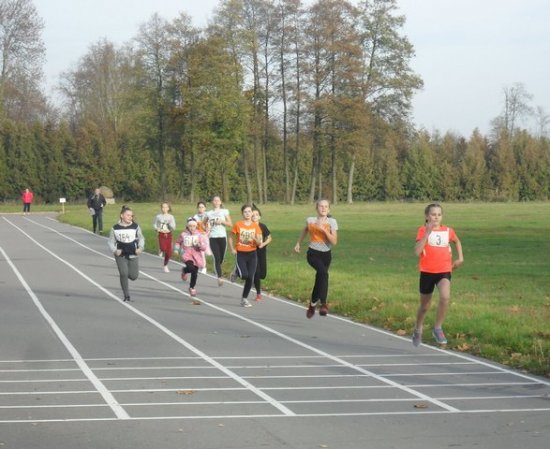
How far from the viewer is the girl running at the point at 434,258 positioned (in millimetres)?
12688

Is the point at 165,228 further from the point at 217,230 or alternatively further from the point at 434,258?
the point at 434,258

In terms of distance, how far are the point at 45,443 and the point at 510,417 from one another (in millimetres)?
3723

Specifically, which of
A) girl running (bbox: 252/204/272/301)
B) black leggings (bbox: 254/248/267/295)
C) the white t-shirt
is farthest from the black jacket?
girl running (bbox: 252/204/272/301)

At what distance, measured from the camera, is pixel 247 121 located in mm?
78188

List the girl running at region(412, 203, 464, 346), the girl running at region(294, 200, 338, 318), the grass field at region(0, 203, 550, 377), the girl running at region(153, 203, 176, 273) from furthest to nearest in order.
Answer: the girl running at region(153, 203, 176, 273)
the girl running at region(294, 200, 338, 318)
the grass field at region(0, 203, 550, 377)
the girl running at region(412, 203, 464, 346)

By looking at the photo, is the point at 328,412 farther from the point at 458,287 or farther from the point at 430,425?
the point at 458,287

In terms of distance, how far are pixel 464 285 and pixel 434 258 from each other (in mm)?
8204

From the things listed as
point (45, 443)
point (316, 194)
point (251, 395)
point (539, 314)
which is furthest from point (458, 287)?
point (316, 194)

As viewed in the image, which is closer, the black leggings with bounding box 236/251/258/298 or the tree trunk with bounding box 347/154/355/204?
the black leggings with bounding box 236/251/258/298

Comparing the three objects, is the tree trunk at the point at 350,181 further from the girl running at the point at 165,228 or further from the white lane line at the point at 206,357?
the white lane line at the point at 206,357

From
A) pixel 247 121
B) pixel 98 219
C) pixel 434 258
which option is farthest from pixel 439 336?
pixel 247 121

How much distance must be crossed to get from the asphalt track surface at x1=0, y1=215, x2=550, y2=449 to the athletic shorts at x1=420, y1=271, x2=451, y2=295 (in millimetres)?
734

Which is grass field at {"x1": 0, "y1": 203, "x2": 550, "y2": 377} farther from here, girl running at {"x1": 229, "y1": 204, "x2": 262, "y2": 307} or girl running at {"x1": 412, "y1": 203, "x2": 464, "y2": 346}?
girl running at {"x1": 229, "y1": 204, "x2": 262, "y2": 307}

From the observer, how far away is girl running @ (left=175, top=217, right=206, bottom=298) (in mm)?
19203
